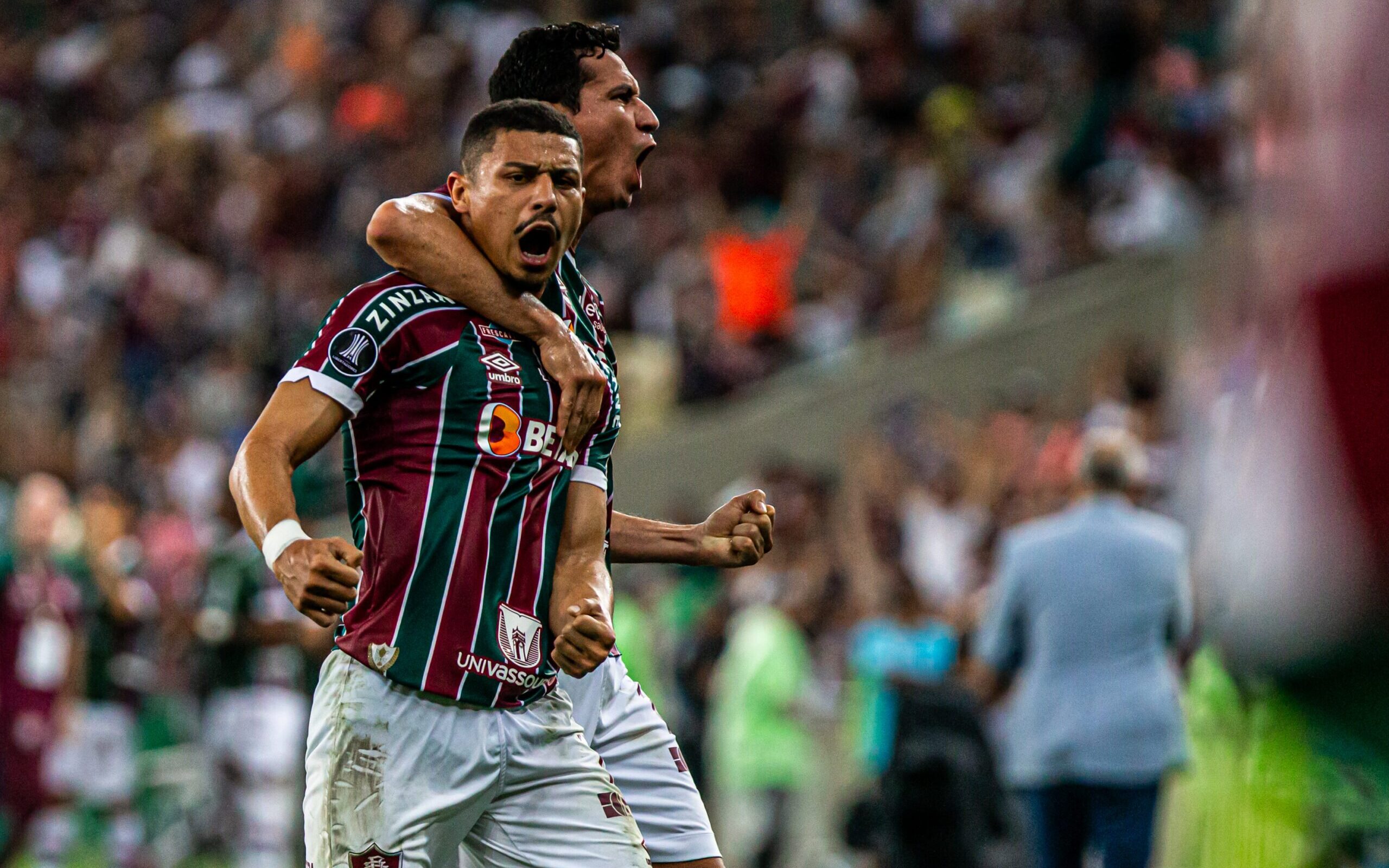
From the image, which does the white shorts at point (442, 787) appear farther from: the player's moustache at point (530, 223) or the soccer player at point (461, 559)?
the player's moustache at point (530, 223)

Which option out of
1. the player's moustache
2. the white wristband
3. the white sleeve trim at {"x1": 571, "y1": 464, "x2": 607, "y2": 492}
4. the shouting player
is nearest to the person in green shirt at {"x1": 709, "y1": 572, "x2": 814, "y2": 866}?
the shouting player

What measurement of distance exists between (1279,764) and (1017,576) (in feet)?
21.2

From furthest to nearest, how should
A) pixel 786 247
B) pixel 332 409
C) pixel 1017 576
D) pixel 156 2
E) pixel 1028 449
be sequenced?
pixel 156 2 < pixel 786 247 < pixel 1028 449 < pixel 1017 576 < pixel 332 409

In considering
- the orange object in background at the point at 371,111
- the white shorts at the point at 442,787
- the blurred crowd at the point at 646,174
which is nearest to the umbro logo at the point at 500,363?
the white shorts at the point at 442,787

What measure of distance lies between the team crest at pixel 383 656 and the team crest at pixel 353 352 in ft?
1.71

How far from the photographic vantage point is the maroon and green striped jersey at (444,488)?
3750 millimetres

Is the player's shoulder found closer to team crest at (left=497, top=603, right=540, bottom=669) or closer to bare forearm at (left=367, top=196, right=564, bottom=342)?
bare forearm at (left=367, top=196, right=564, bottom=342)

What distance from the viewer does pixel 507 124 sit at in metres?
3.95

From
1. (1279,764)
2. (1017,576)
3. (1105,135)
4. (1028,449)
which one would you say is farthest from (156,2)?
A: (1279,764)

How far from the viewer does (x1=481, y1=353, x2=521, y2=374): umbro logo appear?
390 cm

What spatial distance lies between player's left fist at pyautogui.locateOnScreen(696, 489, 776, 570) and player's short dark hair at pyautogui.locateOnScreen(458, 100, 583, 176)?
85cm

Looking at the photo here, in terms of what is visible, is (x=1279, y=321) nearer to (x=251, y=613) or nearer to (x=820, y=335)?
(x=251, y=613)

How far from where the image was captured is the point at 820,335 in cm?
1416

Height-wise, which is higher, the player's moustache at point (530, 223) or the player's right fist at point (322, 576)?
the player's moustache at point (530, 223)
